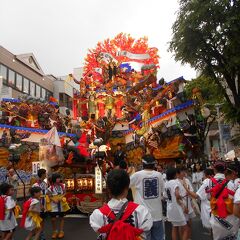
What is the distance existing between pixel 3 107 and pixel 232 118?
18.6 m

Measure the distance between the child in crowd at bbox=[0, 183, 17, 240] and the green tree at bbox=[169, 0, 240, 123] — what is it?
1050cm

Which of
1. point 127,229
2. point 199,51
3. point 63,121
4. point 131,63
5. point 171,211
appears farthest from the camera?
point 131,63

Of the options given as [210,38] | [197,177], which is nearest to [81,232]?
[197,177]

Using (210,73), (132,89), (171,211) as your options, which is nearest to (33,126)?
(132,89)

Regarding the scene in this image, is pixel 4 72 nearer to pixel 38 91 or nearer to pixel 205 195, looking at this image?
pixel 38 91

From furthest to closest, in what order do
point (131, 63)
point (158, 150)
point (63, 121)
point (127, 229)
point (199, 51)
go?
point (131, 63) < point (63, 121) < point (158, 150) < point (199, 51) < point (127, 229)

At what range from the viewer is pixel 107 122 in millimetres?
26391

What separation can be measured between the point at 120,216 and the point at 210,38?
13005mm

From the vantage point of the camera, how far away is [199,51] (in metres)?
14.5

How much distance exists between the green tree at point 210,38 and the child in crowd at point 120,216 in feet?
38.2

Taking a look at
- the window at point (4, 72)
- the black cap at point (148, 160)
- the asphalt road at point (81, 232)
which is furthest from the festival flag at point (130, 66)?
the black cap at point (148, 160)

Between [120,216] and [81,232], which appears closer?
[120,216]

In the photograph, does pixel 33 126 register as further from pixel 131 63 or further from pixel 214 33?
pixel 214 33

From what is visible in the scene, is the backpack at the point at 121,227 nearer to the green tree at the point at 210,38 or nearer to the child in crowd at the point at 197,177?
the child in crowd at the point at 197,177
